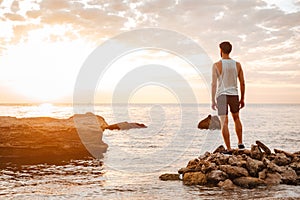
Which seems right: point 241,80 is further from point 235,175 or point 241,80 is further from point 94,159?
point 94,159

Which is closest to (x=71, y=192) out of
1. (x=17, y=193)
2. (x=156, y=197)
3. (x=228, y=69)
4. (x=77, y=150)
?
(x=17, y=193)

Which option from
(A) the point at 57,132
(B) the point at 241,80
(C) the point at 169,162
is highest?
(B) the point at 241,80

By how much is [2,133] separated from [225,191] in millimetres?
15405

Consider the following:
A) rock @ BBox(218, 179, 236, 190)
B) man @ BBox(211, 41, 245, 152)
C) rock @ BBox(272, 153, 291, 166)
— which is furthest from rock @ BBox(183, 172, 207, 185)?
rock @ BBox(272, 153, 291, 166)

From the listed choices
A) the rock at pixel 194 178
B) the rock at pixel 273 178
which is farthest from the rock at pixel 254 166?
the rock at pixel 194 178

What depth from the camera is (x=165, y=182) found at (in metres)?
12.4

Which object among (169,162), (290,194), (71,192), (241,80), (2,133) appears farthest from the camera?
(2,133)

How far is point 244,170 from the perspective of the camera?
1123 centimetres

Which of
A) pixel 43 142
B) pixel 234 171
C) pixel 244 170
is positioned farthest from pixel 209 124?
pixel 234 171

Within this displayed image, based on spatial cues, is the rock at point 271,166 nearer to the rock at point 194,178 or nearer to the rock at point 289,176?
the rock at point 289,176

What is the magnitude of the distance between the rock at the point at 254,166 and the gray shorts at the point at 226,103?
182 cm

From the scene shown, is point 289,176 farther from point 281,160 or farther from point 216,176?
point 216,176

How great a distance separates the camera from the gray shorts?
11453 mm

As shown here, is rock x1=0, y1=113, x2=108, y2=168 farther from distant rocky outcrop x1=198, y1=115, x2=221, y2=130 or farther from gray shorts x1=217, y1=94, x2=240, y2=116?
distant rocky outcrop x1=198, y1=115, x2=221, y2=130
